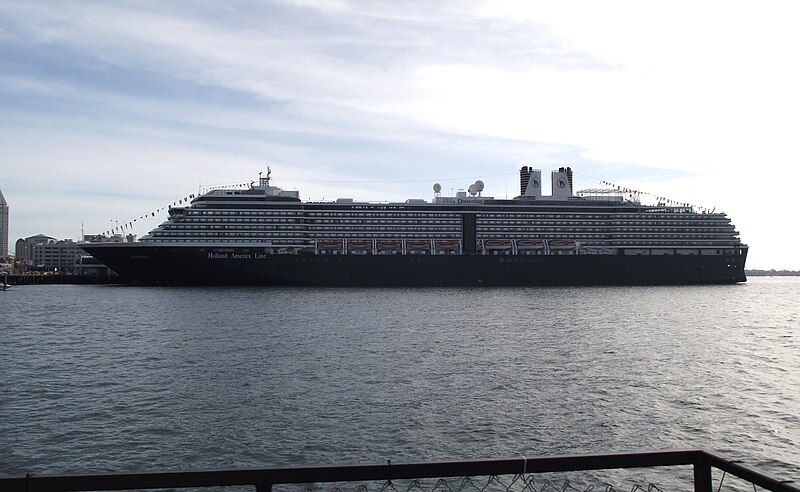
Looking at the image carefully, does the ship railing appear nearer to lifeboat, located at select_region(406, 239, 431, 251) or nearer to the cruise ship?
the cruise ship

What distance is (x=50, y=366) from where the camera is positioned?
26.2 m

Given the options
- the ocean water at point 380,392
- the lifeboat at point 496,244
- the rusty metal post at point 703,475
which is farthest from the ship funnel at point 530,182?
the rusty metal post at point 703,475

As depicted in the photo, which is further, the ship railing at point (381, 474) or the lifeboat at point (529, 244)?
the lifeboat at point (529, 244)

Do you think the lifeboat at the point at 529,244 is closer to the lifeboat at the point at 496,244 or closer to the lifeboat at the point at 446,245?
the lifeboat at the point at 496,244

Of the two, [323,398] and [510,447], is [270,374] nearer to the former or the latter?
[323,398]

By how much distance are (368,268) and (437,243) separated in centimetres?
1362

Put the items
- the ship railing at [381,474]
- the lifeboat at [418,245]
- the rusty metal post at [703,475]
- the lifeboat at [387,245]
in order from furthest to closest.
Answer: the lifeboat at [418,245] < the lifeboat at [387,245] < the rusty metal post at [703,475] < the ship railing at [381,474]

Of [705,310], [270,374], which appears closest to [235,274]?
[705,310]

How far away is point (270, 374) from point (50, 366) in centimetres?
982

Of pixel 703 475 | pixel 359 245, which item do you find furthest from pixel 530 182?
pixel 703 475

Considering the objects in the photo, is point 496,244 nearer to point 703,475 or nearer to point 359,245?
point 359,245

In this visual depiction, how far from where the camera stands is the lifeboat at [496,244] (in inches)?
3839

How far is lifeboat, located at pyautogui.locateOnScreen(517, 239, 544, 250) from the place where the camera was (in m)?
98.8

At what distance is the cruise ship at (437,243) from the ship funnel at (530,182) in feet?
0.89
